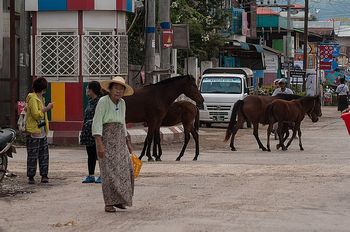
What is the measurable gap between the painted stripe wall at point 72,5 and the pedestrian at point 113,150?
39.0 ft

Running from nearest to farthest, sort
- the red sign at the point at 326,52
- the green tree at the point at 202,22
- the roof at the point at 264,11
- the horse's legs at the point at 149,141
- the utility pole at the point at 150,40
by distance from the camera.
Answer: the horse's legs at the point at 149,141 → the utility pole at the point at 150,40 → the green tree at the point at 202,22 → the red sign at the point at 326,52 → the roof at the point at 264,11

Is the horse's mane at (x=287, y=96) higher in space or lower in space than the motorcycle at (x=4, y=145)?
higher

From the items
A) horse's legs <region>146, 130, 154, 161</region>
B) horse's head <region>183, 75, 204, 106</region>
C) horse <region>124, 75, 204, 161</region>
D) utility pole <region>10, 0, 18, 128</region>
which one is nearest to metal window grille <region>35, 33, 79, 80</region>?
utility pole <region>10, 0, 18, 128</region>

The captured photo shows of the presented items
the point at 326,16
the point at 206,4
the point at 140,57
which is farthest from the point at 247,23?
the point at 326,16

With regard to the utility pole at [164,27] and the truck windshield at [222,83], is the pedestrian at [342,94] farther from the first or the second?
the utility pole at [164,27]

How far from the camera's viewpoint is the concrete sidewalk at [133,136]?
77.0 feet

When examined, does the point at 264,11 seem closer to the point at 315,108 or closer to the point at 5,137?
the point at 315,108

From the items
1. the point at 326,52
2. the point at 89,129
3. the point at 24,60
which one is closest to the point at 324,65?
the point at 326,52

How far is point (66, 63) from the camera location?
23.5 meters

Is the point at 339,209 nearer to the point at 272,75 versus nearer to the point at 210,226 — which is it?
the point at 210,226

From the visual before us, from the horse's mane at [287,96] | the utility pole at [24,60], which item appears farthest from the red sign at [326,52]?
the utility pole at [24,60]

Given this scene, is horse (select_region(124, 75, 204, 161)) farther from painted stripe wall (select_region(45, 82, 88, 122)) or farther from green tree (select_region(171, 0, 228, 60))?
green tree (select_region(171, 0, 228, 60))

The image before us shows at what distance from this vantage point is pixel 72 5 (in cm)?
2317

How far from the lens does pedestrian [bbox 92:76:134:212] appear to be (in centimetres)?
1140
